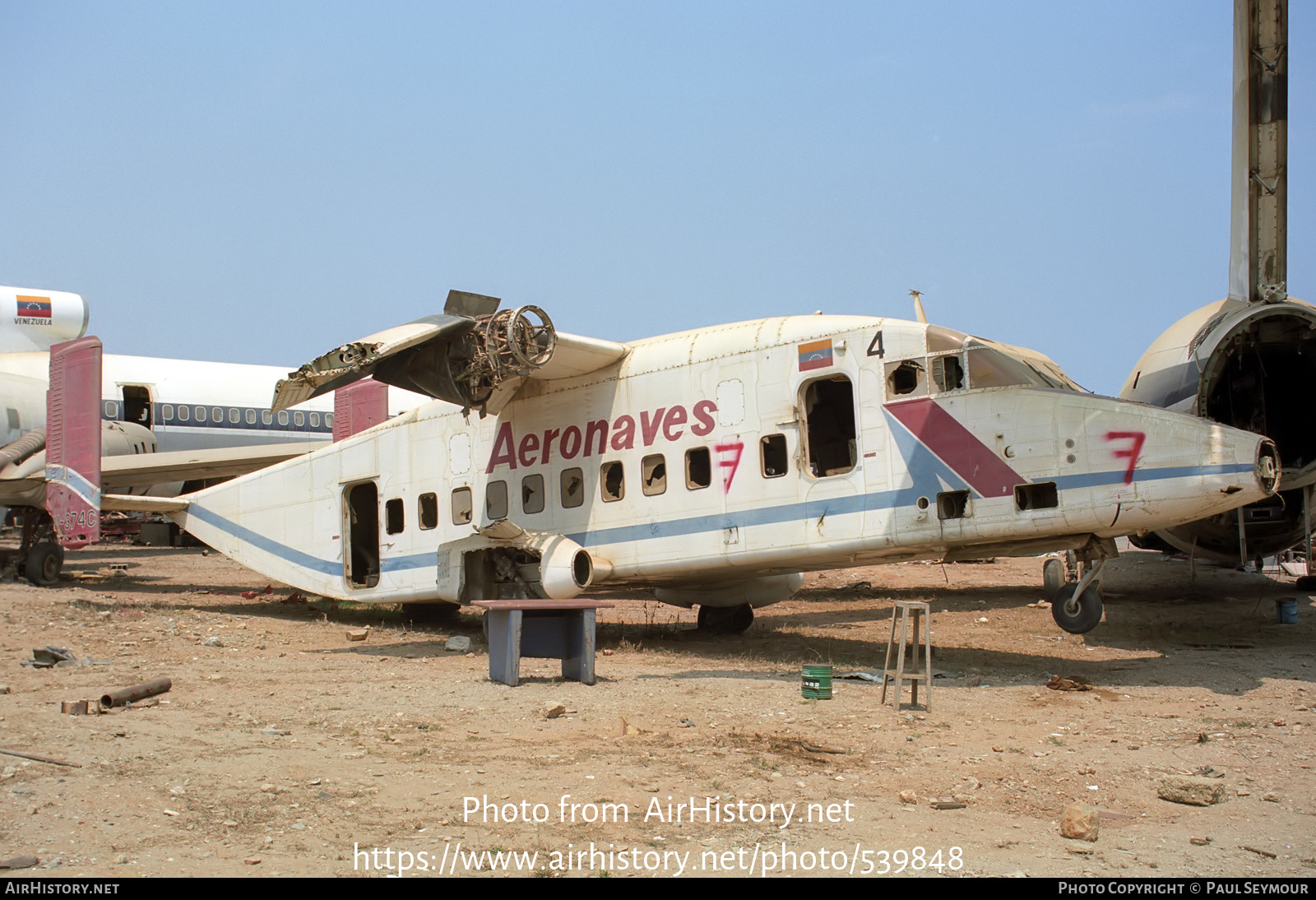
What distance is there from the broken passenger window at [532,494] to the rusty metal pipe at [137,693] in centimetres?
Result: 538

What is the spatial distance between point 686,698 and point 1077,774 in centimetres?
387

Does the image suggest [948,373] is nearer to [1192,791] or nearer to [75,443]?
[1192,791]

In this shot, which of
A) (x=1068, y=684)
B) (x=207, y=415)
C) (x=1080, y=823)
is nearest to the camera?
(x=1080, y=823)

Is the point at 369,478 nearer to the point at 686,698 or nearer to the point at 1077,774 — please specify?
the point at 686,698

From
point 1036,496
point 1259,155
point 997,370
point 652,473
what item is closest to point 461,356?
point 652,473

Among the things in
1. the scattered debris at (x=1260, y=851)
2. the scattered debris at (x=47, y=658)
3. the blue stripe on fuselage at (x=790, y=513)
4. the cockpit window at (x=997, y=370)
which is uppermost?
the cockpit window at (x=997, y=370)

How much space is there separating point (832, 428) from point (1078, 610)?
386 cm

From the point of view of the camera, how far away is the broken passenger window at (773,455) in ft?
40.7

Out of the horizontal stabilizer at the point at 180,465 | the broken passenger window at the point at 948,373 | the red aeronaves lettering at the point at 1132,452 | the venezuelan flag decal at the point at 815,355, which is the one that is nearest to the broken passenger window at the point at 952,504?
the broken passenger window at the point at 948,373

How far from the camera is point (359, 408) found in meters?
19.3

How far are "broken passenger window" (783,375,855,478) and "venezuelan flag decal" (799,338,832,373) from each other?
983mm

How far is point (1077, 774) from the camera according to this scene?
23.8 ft

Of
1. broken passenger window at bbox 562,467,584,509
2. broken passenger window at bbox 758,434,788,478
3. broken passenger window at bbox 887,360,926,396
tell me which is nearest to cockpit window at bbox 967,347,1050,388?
broken passenger window at bbox 887,360,926,396

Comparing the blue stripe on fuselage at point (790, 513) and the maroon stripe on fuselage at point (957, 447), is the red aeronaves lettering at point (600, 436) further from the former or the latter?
the maroon stripe on fuselage at point (957, 447)
